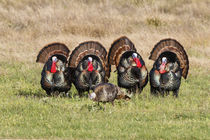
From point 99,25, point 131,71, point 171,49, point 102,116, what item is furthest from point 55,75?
point 99,25

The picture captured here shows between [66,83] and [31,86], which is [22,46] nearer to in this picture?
[31,86]

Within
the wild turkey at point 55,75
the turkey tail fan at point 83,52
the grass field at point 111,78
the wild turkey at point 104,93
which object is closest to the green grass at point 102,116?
the grass field at point 111,78

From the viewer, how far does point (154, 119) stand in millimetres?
10023

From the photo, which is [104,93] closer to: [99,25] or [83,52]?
[83,52]

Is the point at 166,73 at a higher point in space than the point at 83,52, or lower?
lower

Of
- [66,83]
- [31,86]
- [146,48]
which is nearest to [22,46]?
[146,48]

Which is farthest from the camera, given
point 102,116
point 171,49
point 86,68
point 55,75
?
point 171,49

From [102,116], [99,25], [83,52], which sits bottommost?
[102,116]

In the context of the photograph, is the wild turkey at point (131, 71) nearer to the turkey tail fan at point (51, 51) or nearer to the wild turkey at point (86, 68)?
the wild turkey at point (86, 68)

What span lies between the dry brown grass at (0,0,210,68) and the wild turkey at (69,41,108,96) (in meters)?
5.61

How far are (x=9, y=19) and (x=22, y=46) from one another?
697cm

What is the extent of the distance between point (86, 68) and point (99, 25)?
1243cm

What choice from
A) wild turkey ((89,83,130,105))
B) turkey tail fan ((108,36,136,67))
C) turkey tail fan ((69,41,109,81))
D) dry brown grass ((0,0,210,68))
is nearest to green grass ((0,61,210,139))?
wild turkey ((89,83,130,105))

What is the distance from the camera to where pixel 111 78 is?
619 inches
